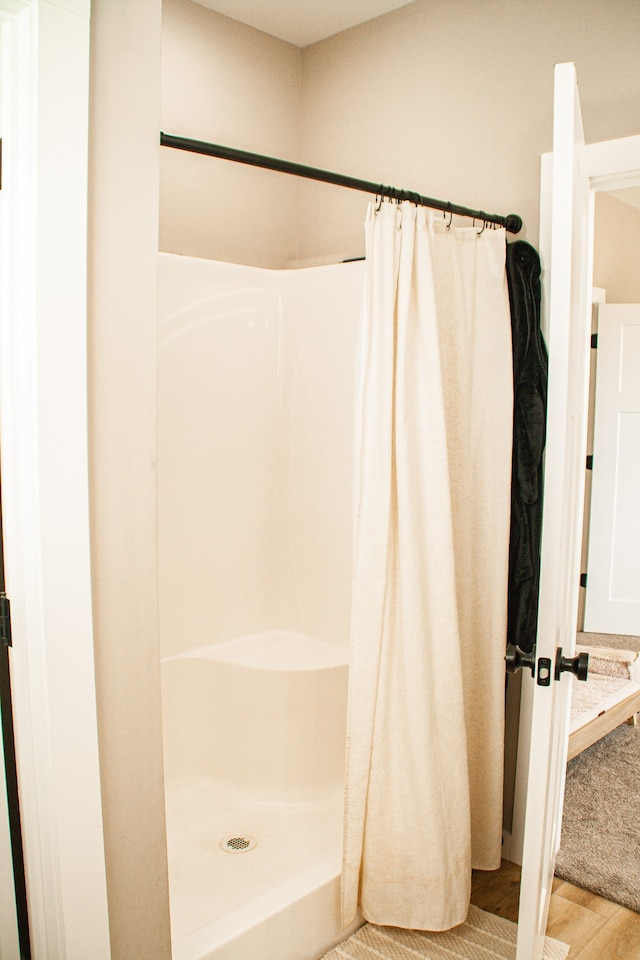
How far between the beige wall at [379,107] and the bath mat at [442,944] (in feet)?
6.33

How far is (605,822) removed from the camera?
2.56 meters

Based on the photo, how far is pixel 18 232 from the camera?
113 cm

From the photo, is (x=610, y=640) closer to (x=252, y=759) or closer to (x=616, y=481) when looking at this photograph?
(x=616, y=481)

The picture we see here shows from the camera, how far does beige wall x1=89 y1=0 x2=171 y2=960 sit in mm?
1200

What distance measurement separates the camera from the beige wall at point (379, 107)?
7.02ft

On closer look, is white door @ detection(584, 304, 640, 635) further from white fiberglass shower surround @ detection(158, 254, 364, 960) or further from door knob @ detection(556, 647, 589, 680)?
door knob @ detection(556, 647, 589, 680)

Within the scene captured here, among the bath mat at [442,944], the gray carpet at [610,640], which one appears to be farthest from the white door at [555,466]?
the gray carpet at [610,640]

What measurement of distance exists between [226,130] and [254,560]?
1.53 m

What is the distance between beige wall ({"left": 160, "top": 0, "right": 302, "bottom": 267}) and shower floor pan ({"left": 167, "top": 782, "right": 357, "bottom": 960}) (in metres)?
1.83

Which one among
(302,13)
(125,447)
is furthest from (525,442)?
(302,13)

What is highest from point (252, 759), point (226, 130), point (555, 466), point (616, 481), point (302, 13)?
point (302, 13)

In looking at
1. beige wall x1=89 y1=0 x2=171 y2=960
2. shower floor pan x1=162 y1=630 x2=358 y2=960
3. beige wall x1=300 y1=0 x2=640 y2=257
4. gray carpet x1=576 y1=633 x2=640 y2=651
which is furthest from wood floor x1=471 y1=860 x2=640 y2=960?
gray carpet x1=576 y1=633 x2=640 y2=651

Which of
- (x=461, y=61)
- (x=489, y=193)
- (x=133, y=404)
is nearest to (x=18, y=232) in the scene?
(x=133, y=404)

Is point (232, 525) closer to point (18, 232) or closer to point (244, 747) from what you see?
point (244, 747)
